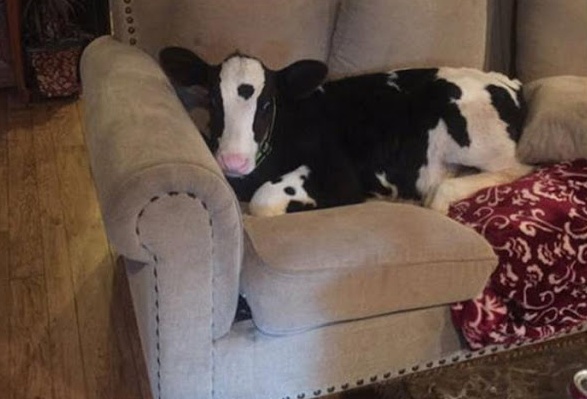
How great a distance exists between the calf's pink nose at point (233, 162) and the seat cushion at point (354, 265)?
0.44ft

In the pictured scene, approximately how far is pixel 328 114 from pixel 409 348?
0.58 meters

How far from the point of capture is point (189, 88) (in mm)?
1618

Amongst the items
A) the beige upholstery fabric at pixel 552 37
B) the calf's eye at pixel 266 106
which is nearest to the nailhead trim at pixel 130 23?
the calf's eye at pixel 266 106

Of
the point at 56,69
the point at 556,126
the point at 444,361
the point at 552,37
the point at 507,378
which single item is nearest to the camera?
the point at 507,378

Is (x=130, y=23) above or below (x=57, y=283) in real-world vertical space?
above

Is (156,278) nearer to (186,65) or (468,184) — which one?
(186,65)

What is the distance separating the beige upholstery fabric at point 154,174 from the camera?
1.09 m

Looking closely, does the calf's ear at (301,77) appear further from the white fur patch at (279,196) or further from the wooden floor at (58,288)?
the wooden floor at (58,288)

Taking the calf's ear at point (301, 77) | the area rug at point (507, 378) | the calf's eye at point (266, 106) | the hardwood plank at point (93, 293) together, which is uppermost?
the calf's ear at point (301, 77)

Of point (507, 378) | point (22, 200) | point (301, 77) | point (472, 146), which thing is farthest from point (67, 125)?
point (507, 378)

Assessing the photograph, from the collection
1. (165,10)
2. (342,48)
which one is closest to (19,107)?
(165,10)

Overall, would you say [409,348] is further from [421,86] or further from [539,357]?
[421,86]

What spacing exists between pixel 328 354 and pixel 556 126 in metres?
0.76

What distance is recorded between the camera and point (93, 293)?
6.31 ft
